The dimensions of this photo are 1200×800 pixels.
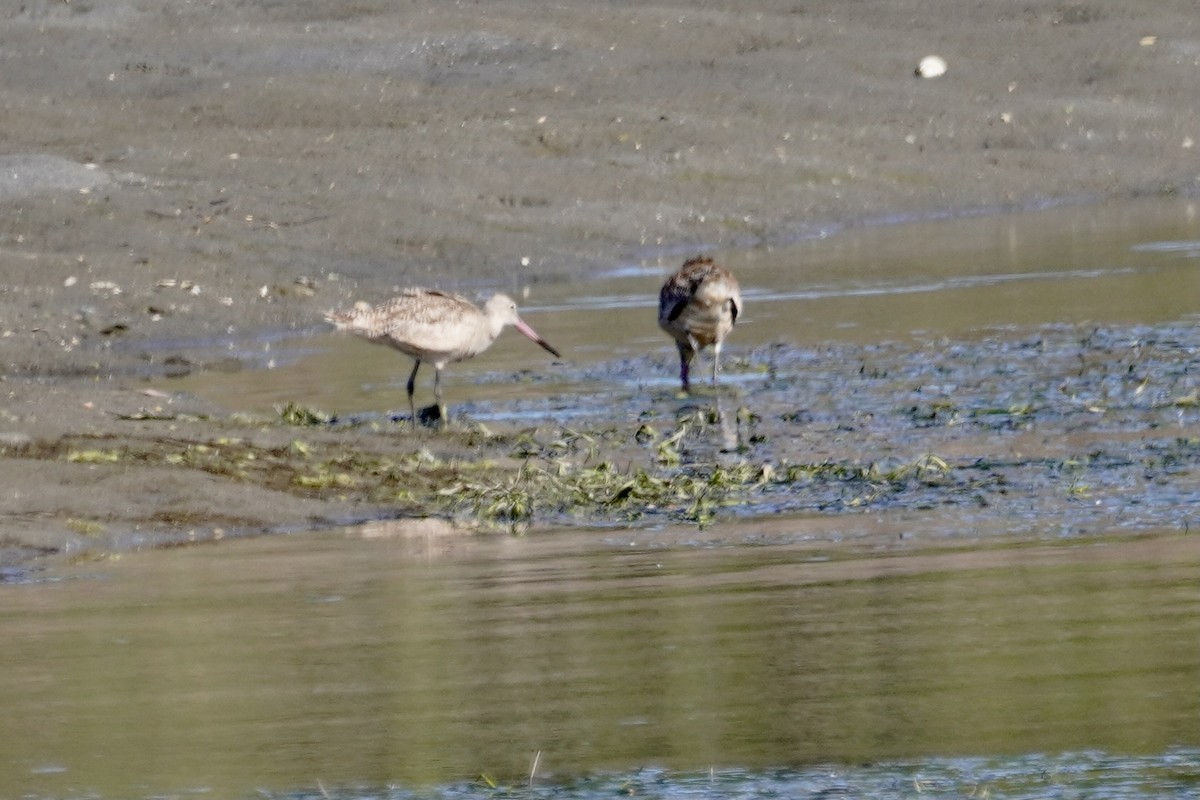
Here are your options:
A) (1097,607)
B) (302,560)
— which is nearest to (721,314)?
(302,560)

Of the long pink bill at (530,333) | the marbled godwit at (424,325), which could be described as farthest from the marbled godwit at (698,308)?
the marbled godwit at (424,325)

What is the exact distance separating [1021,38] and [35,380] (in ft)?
61.2

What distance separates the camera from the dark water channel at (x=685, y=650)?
5410mm

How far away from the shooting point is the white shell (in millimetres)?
29312

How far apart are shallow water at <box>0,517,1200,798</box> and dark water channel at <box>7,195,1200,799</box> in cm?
1

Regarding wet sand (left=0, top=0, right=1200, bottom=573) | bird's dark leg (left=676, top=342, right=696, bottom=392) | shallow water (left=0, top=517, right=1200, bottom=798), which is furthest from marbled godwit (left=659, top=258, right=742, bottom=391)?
shallow water (left=0, top=517, right=1200, bottom=798)

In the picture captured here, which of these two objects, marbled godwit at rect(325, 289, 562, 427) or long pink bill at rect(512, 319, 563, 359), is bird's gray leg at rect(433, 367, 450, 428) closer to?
marbled godwit at rect(325, 289, 562, 427)

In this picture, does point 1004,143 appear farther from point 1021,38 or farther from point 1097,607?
point 1097,607

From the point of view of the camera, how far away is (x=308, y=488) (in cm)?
1018

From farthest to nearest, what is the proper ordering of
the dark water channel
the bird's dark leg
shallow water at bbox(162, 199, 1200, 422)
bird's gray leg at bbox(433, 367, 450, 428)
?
shallow water at bbox(162, 199, 1200, 422), the bird's dark leg, bird's gray leg at bbox(433, 367, 450, 428), the dark water channel

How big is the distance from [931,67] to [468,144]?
7.13 m

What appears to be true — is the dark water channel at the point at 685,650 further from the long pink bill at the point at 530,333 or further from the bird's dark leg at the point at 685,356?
the long pink bill at the point at 530,333

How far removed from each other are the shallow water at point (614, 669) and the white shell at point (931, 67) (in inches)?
832

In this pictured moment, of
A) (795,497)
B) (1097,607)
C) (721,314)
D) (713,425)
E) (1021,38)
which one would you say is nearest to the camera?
(1097,607)
